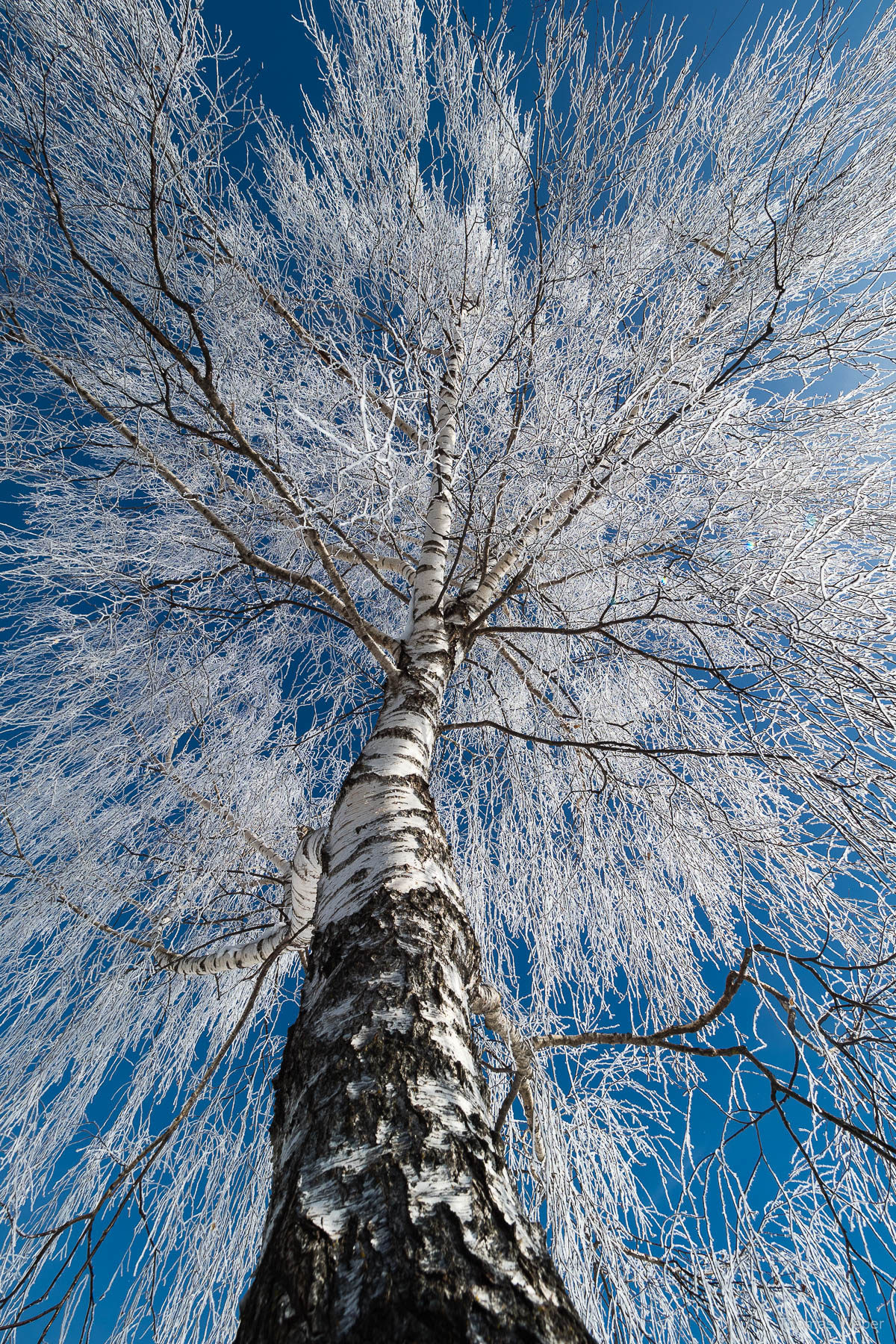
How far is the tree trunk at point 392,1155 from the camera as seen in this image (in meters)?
0.54

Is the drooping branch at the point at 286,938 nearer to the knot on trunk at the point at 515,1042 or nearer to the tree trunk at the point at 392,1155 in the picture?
the knot on trunk at the point at 515,1042

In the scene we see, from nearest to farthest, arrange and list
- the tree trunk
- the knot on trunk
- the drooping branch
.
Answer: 1. the tree trunk
2. the knot on trunk
3. the drooping branch

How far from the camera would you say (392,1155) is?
72 cm

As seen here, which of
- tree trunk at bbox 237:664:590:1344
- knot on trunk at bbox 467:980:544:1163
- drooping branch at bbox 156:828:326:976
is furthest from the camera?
drooping branch at bbox 156:828:326:976

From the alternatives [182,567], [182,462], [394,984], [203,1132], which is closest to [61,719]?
[182,567]

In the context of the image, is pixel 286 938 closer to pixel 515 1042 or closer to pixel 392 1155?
pixel 515 1042

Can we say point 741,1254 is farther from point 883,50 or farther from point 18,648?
point 883,50

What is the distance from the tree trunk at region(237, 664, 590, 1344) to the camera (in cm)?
54

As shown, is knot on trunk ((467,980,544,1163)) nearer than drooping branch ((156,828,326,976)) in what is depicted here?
Yes

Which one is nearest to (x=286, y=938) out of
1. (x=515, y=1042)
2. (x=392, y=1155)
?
(x=515, y=1042)

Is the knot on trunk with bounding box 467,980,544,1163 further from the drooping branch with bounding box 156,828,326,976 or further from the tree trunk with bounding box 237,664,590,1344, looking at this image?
the tree trunk with bounding box 237,664,590,1344

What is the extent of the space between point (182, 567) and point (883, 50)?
3.55 meters

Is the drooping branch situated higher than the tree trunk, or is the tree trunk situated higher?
the tree trunk

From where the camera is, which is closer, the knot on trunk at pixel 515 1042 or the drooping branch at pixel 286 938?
the knot on trunk at pixel 515 1042
